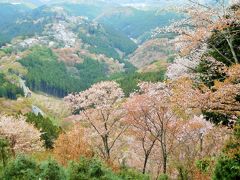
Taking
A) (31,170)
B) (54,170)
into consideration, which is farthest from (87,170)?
(31,170)

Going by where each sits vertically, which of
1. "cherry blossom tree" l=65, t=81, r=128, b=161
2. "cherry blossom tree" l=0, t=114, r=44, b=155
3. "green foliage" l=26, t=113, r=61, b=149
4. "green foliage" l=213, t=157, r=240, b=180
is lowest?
"green foliage" l=26, t=113, r=61, b=149

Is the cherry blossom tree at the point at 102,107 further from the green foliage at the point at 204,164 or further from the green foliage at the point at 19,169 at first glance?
the green foliage at the point at 19,169

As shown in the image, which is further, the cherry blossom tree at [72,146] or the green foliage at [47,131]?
the green foliage at [47,131]

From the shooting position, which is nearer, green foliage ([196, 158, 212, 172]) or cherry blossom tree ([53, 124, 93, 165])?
green foliage ([196, 158, 212, 172])

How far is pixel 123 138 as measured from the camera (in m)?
62.9

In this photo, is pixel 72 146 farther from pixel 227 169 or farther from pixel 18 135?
pixel 227 169

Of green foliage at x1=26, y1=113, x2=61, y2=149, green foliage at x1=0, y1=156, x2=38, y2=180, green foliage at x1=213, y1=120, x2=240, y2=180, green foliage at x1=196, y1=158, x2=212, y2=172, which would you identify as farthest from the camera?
green foliage at x1=26, y1=113, x2=61, y2=149

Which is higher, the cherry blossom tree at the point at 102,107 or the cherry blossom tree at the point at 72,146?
the cherry blossom tree at the point at 102,107

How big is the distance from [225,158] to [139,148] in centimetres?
A: 3810

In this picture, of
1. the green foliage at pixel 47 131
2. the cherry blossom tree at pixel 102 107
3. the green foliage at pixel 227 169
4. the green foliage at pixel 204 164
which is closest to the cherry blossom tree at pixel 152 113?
the cherry blossom tree at pixel 102 107

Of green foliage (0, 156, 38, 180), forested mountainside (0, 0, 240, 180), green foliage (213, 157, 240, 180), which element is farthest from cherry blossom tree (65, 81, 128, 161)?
green foliage (213, 157, 240, 180)

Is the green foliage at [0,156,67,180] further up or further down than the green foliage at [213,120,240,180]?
further down

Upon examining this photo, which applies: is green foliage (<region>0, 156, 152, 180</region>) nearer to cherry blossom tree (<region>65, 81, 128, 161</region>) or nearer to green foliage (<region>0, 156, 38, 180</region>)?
green foliage (<region>0, 156, 38, 180</region>)

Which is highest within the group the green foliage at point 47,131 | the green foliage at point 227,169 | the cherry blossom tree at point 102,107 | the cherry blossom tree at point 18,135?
the green foliage at point 227,169
